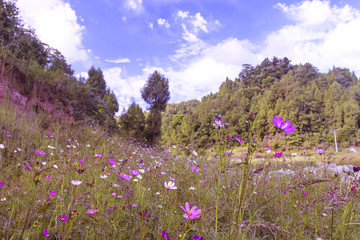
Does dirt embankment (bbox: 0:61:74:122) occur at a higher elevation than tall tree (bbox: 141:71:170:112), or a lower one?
lower

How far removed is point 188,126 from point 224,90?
20659 millimetres

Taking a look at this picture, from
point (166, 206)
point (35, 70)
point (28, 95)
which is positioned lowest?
point (166, 206)

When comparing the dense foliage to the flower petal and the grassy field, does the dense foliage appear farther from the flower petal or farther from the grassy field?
the flower petal

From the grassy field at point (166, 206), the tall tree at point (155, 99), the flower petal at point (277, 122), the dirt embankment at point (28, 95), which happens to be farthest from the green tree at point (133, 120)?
the flower petal at point (277, 122)

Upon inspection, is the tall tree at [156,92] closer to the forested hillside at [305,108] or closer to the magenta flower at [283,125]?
the forested hillside at [305,108]

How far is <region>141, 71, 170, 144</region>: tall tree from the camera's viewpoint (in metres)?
15.6

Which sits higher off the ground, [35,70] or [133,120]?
[35,70]

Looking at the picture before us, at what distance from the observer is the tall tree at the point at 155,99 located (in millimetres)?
A: 15625

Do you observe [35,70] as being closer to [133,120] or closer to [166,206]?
[166,206]

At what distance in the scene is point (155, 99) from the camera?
55.0 feet

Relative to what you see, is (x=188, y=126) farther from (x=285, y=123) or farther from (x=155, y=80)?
(x=285, y=123)

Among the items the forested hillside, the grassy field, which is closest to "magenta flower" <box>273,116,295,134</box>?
the grassy field

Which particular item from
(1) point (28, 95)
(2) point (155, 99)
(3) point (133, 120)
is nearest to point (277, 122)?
(1) point (28, 95)

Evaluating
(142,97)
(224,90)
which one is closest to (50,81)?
(142,97)
